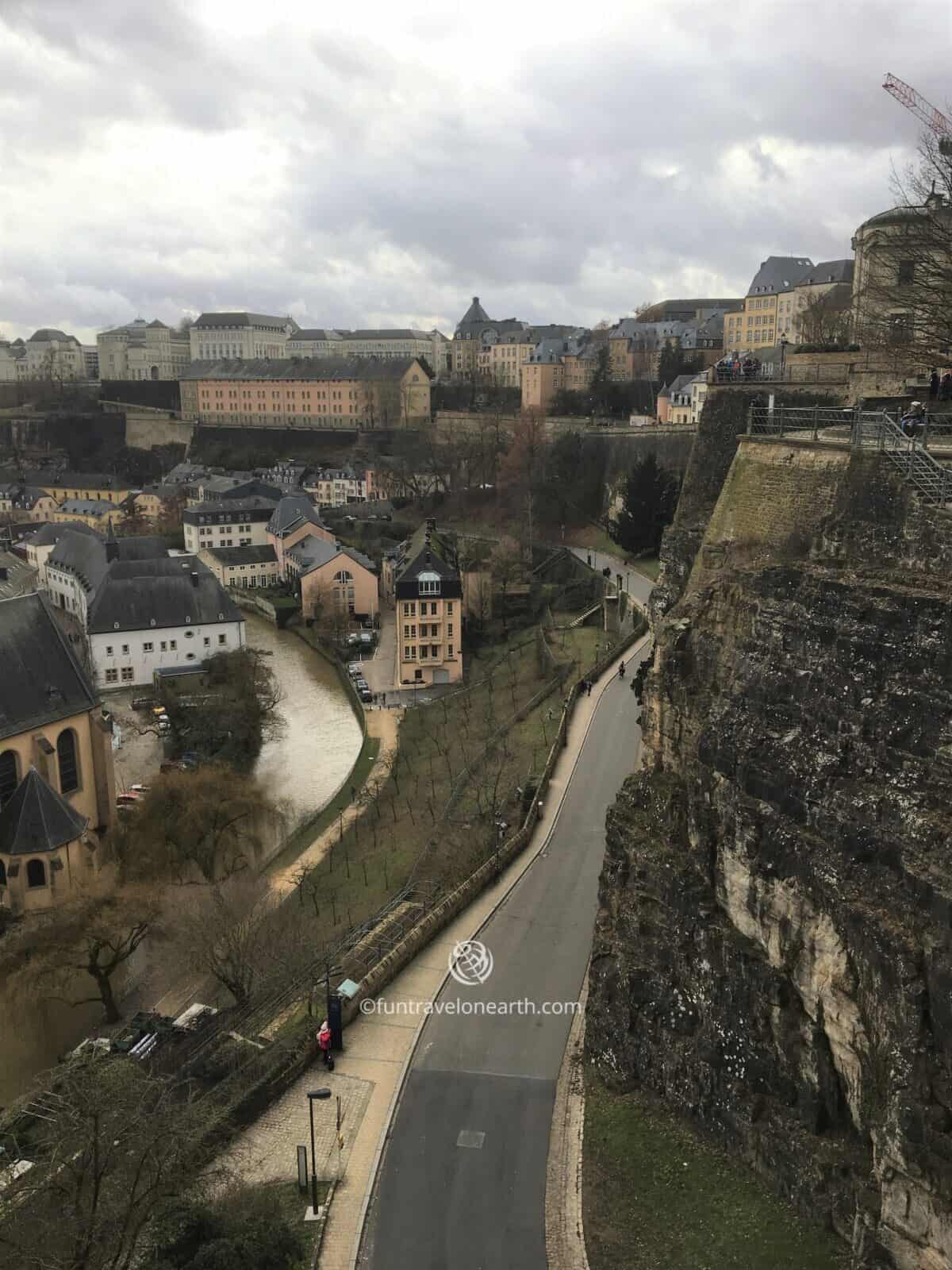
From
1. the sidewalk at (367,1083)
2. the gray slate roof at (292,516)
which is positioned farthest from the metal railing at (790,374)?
the gray slate roof at (292,516)

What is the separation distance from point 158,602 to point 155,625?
123 cm

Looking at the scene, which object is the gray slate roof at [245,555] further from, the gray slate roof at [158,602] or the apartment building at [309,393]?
the apartment building at [309,393]

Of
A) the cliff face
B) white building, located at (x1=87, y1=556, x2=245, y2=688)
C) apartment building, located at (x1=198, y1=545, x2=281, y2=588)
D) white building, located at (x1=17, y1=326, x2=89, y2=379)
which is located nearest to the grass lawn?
the cliff face

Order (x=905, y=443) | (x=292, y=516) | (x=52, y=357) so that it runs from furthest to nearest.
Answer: (x=52, y=357)
(x=292, y=516)
(x=905, y=443)

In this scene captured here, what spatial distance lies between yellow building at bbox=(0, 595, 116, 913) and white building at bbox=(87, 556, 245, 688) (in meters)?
15.6

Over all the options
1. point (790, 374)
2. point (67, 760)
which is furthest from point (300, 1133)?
point (790, 374)

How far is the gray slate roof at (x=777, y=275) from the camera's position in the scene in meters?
74.8

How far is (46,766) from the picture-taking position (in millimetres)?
28219

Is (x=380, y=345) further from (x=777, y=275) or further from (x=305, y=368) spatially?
(x=777, y=275)

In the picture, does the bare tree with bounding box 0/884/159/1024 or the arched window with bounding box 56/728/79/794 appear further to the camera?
the arched window with bounding box 56/728/79/794

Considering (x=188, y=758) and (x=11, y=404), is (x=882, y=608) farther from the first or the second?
(x=11, y=404)

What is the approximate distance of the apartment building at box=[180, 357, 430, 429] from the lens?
102 meters

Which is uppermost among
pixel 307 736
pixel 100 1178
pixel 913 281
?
pixel 913 281

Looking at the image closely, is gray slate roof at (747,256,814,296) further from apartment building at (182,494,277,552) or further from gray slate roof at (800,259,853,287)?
apartment building at (182,494,277,552)
